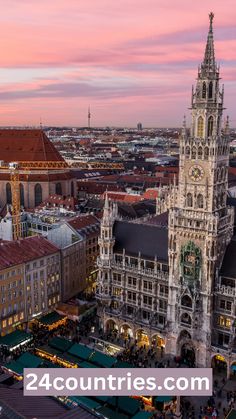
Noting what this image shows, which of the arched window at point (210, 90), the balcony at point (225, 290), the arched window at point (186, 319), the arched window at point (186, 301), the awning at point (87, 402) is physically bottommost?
the awning at point (87, 402)

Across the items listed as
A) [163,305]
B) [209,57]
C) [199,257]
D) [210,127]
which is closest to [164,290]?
[163,305]

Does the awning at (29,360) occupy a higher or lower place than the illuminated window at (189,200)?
lower

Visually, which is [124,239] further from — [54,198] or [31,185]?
[31,185]

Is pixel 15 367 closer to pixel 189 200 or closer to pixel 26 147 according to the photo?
pixel 189 200

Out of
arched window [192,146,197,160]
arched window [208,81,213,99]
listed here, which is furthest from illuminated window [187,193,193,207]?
arched window [208,81,213,99]

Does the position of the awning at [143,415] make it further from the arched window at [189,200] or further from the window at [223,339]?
the arched window at [189,200]

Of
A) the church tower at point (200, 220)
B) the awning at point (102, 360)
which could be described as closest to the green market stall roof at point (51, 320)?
the awning at point (102, 360)
